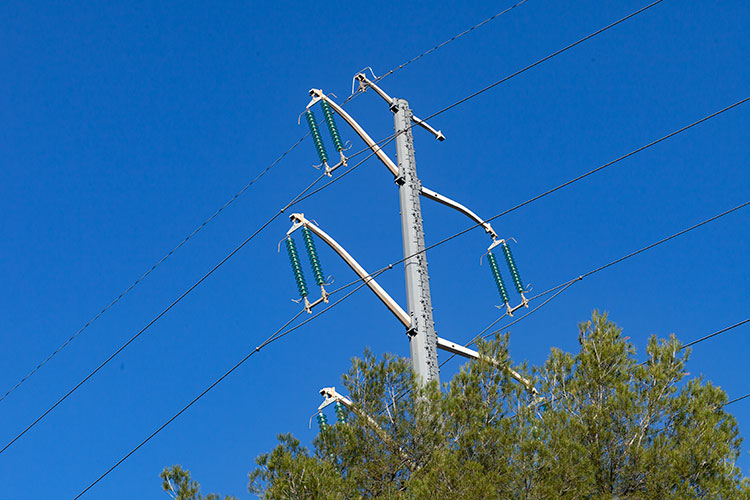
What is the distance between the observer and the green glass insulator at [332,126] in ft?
59.3

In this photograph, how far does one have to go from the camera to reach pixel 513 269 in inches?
717

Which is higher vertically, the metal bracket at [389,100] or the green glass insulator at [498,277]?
the metal bracket at [389,100]

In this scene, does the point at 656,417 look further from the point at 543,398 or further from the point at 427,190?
the point at 427,190

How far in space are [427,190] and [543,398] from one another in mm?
4892

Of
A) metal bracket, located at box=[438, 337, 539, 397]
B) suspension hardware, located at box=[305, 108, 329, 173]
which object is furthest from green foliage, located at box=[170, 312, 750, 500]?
suspension hardware, located at box=[305, 108, 329, 173]

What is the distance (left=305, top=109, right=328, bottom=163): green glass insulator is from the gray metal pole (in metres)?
1.42

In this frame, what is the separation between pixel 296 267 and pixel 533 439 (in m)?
5.47

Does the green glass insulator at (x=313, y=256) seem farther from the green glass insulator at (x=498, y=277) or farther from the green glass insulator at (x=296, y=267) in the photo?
the green glass insulator at (x=498, y=277)

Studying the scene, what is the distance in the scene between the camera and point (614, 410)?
13938 millimetres

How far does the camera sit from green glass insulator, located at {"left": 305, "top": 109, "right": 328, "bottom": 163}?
59.0 ft

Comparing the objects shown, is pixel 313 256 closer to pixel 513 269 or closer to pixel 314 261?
pixel 314 261

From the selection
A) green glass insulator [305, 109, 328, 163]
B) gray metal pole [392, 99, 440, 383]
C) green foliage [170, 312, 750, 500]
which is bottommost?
green foliage [170, 312, 750, 500]

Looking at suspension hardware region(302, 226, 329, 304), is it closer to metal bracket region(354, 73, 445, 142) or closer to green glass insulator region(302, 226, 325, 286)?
green glass insulator region(302, 226, 325, 286)

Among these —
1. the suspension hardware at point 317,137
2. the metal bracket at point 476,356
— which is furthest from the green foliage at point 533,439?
the suspension hardware at point 317,137
